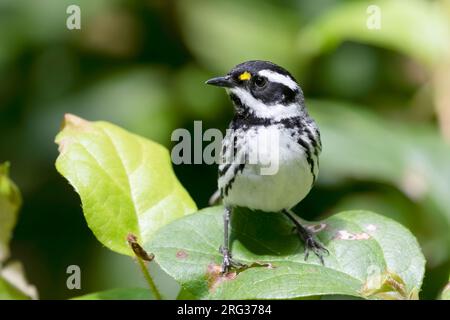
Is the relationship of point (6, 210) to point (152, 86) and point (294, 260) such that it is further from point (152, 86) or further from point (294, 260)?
point (152, 86)

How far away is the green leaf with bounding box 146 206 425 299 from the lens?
2141mm

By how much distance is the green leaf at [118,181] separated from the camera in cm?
236

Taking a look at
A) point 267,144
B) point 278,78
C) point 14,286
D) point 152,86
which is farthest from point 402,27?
point 14,286

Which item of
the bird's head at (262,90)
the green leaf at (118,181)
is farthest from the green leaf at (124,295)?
the bird's head at (262,90)

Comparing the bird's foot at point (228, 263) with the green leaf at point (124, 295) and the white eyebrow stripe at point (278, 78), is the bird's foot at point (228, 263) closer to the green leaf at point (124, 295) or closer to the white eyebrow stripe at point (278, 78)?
the green leaf at point (124, 295)

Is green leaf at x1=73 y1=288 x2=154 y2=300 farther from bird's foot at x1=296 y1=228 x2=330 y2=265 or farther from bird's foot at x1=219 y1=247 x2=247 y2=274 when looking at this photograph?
bird's foot at x1=296 y1=228 x2=330 y2=265

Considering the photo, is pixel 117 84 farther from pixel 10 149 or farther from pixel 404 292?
pixel 404 292

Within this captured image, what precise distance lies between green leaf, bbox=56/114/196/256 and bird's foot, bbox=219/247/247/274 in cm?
24

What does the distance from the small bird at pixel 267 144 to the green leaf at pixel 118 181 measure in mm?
327

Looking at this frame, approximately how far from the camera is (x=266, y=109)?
10.3ft

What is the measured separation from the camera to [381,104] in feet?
18.3

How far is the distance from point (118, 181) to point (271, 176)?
2.27ft

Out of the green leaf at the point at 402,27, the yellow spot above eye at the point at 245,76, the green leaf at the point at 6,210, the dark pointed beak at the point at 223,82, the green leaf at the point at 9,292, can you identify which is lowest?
the green leaf at the point at 9,292

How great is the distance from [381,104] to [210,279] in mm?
3549
